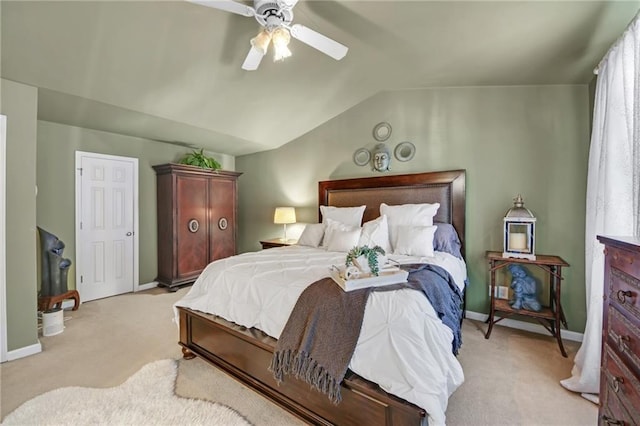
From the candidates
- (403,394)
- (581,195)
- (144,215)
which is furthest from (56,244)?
(581,195)

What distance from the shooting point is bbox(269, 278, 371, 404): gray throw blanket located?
1.49 metres

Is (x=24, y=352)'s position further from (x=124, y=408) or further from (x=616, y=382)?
(x=616, y=382)

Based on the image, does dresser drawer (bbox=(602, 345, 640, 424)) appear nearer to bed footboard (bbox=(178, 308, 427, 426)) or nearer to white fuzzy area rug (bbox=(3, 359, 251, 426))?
bed footboard (bbox=(178, 308, 427, 426))

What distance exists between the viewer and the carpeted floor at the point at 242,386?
1.82 meters

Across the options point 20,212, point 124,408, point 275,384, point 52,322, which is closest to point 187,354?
point 124,408

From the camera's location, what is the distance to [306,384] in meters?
1.67

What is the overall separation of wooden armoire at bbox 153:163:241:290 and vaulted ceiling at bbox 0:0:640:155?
0.93m

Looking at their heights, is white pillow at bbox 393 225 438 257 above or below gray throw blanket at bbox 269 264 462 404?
above

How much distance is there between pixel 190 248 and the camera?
4477mm

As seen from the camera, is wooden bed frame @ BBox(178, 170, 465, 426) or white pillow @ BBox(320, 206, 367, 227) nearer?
wooden bed frame @ BBox(178, 170, 465, 426)

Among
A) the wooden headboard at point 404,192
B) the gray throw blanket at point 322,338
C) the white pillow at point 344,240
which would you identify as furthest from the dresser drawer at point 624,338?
the wooden headboard at point 404,192

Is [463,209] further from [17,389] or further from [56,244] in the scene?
[56,244]

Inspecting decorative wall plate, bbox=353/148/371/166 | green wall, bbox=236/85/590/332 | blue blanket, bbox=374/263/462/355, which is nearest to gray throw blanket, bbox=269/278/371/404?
blue blanket, bbox=374/263/462/355

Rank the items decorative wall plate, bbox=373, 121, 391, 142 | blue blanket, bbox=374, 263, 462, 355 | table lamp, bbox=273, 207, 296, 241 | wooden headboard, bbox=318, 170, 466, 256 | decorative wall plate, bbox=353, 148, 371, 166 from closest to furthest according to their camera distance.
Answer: blue blanket, bbox=374, 263, 462, 355 → wooden headboard, bbox=318, 170, 466, 256 → decorative wall plate, bbox=373, 121, 391, 142 → decorative wall plate, bbox=353, 148, 371, 166 → table lamp, bbox=273, 207, 296, 241
